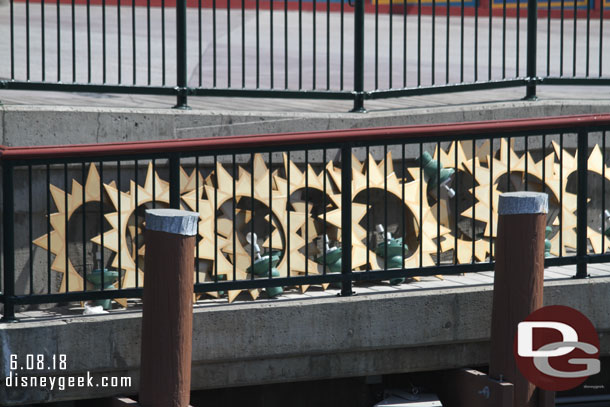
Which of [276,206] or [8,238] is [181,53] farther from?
[8,238]

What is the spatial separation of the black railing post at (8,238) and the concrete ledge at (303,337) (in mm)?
129

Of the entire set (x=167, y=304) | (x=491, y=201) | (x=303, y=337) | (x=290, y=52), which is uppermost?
(x=290, y=52)

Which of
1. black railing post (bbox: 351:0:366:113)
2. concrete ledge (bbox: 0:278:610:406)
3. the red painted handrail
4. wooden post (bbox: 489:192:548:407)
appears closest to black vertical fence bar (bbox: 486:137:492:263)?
the red painted handrail

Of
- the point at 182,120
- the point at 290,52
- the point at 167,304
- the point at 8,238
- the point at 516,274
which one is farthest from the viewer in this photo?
the point at 290,52

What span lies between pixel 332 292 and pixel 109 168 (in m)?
1.58

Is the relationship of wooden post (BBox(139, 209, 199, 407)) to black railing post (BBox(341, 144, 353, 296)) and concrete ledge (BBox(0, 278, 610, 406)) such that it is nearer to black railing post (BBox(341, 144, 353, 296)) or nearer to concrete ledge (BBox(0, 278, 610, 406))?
concrete ledge (BBox(0, 278, 610, 406))

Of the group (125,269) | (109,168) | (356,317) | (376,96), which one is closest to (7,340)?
(125,269)

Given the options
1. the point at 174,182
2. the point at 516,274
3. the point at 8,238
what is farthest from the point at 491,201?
the point at 8,238

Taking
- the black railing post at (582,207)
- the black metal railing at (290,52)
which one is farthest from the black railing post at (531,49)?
the black railing post at (582,207)

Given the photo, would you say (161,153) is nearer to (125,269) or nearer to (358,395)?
(125,269)

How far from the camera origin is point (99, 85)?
8289 millimetres

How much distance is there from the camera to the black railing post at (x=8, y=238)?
21.4 feet

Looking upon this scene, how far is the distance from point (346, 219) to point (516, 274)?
1.10 meters

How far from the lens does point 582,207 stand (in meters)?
7.78
